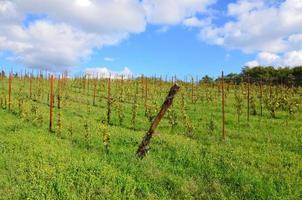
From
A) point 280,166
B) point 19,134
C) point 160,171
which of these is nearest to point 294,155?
point 280,166

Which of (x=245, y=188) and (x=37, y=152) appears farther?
(x=37, y=152)

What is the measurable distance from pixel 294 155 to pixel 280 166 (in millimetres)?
1407

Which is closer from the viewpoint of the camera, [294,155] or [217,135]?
[294,155]

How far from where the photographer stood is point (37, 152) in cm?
1155

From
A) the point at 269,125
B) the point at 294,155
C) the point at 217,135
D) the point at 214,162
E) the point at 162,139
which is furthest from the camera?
the point at 269,125

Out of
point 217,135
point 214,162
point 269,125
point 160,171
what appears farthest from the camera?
point 269,125

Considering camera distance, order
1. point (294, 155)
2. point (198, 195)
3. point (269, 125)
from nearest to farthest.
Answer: point (198, 195)
point (294, 155)
point (269, 125)

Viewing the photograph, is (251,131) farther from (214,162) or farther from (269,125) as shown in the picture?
(214,162)

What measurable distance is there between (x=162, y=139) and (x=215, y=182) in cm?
400

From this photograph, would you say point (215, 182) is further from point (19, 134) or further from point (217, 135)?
point (19, 134)

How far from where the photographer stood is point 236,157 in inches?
463

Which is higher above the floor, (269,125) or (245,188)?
(269,125)

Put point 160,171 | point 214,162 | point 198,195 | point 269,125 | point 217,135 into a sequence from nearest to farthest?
point 198,195, point 160,171, point 214,162, point 217,135, point 269,125

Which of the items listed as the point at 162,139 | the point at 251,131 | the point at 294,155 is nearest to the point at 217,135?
the point at 251,131
